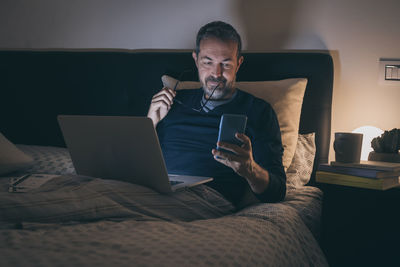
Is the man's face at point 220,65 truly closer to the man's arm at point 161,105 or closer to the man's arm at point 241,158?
the man's arm at point 161,105

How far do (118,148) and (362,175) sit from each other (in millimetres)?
819

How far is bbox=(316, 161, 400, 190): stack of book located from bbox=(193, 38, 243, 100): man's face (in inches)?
18.5

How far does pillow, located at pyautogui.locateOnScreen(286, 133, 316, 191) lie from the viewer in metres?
1.57

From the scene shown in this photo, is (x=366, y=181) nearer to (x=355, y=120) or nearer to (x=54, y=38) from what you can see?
(x=355, y=120)

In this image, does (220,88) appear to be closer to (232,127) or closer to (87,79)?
(232,127)

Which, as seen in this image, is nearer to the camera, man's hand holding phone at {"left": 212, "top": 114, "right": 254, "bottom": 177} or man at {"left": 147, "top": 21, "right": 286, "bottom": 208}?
man's hand holding phone at {"left": 212, "top": 114, "right": 254, "bottom": 177}

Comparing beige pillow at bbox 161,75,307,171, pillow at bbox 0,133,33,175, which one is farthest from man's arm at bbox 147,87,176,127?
pillow at bbox 0,133,33,175

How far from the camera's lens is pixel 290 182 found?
1555 millimetres

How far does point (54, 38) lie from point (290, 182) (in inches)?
67.9

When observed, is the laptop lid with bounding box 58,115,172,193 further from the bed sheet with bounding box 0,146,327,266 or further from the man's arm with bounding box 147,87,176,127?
the man's arm with bounding box 147,87,176,127

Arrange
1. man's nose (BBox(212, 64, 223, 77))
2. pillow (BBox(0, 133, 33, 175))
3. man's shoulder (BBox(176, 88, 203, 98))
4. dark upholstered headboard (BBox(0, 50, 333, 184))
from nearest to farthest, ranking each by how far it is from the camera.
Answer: pillow (BBox(0, 133, 33, 175)), man's nose (BBox(212, 64, 223, 77)), man's shoulder (BBox(176, 88, 203, 98)), dark upholstered headboard (BBox(0, 50, 333, 184))

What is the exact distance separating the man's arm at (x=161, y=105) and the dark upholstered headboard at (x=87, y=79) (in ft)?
0.99

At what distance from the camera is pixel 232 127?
117 centimetres

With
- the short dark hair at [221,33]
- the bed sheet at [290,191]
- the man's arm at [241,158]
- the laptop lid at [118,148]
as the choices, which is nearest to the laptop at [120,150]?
the laptop lid at [118,148]
